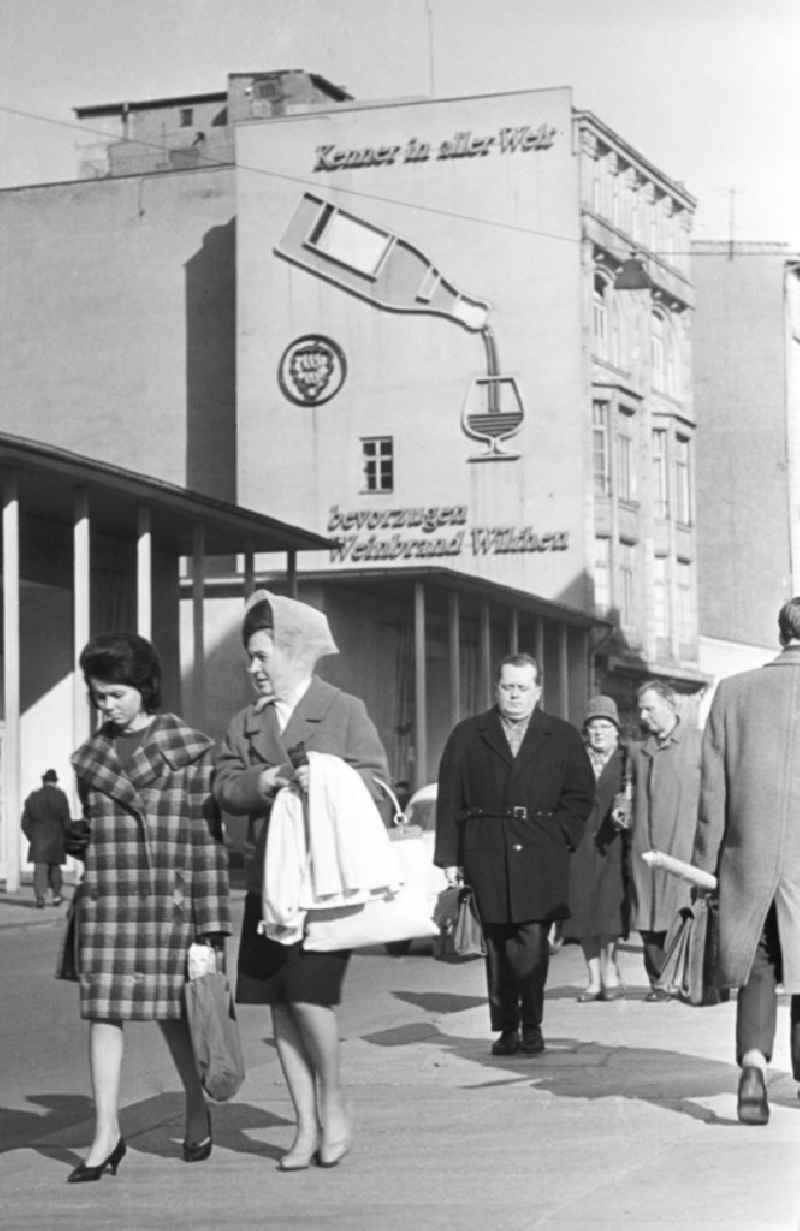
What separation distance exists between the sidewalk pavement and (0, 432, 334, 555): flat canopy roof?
69.1 feet

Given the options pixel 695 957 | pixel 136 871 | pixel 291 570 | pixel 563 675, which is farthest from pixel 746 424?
pixel 136 871

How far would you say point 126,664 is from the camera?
8.12m

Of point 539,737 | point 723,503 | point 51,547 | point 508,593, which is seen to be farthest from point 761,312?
point 539,737

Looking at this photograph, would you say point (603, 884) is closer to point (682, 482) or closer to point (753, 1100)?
point (753, 1100)

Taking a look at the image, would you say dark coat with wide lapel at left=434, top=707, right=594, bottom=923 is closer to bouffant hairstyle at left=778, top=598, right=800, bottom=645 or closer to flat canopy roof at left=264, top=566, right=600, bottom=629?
bouffant hairstyle at left=778, top=598, right=800, bottom=645

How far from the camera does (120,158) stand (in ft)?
231

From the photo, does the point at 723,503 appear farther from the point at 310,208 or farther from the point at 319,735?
the point at 319,735

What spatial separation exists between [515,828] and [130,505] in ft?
92.2

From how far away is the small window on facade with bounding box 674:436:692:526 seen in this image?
6675 cm

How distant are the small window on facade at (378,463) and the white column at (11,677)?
2626 cm

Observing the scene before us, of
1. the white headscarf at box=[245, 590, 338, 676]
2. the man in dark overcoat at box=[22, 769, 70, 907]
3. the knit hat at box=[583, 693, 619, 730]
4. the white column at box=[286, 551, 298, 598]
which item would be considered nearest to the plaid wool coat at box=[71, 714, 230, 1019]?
the white headscarf at box=[245, 590, 338, 676]

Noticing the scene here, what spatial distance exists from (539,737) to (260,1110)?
2633mm

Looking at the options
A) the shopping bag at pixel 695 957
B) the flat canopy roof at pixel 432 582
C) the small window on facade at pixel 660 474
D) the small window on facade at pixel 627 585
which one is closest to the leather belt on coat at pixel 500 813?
the shopping bag at pixel 695 957

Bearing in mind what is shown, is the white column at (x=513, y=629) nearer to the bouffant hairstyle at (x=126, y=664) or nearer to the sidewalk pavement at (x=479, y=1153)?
the sidewalk pavement at (x=479, y=1153)
